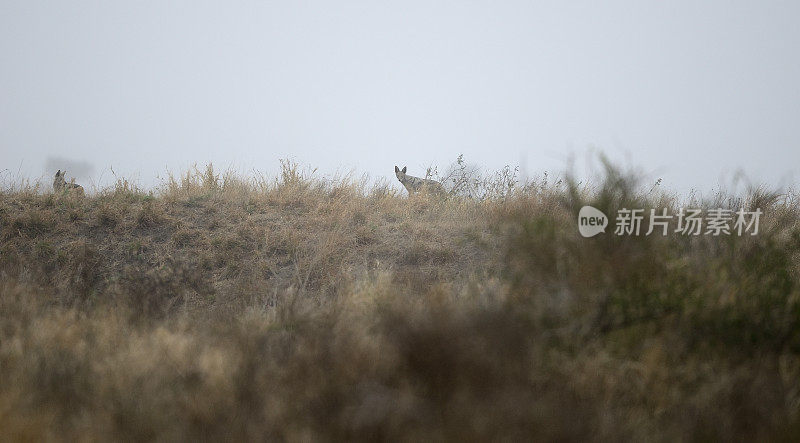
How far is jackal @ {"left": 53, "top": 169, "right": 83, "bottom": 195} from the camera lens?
312 inches

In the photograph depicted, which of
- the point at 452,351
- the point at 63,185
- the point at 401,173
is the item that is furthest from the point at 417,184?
the point at 452,351

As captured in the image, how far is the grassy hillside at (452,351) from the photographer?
2.45 m

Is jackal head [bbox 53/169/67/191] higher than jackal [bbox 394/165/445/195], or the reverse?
jackal [bbox 394/165/445/195]

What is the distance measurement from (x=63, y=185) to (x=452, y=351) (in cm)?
823

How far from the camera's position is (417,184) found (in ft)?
34.4

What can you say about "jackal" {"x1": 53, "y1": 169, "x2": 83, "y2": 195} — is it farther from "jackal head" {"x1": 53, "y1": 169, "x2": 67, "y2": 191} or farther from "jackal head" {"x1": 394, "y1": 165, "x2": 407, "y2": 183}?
"jackal head" {"x1": 394, "y1": 165, "x2": 407, "y2": 183}

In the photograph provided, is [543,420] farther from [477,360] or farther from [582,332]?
[582,332]

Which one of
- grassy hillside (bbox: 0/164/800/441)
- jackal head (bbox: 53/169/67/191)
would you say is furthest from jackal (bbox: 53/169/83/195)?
grassy hillside (bbox: 0/164/800/441)

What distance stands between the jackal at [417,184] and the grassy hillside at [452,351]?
3977 mm

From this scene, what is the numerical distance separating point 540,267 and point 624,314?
63 cm

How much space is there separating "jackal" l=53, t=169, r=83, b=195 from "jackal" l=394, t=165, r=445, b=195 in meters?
5.29

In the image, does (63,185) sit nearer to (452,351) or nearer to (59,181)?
(59,181)

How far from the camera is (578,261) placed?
3.65 m

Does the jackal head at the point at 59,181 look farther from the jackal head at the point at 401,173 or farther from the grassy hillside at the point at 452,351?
the jackal head at the point at 401,173
